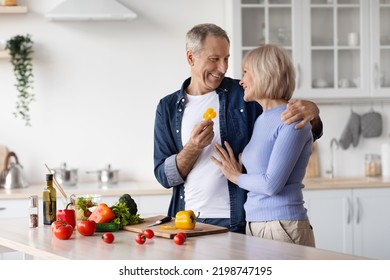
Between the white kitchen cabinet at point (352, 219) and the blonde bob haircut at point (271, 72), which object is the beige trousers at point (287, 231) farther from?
Result: the white kitchen cabinet at point (352, 219)

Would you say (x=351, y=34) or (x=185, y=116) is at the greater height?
(x=351, y=34)

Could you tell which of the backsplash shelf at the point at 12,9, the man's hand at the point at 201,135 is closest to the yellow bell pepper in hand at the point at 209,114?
the man's hand at the point at 201,135

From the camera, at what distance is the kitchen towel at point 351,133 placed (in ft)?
18.2

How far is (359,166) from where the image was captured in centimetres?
567

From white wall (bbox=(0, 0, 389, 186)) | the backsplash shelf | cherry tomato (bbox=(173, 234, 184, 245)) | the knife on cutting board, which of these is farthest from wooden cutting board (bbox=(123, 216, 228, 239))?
the backsplash shelf

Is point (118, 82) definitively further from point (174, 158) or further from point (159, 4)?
point (174, 158)

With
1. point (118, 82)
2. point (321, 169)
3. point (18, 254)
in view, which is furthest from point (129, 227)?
point (321, 169)

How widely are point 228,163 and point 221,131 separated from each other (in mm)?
203

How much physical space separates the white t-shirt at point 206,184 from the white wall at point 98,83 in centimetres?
216

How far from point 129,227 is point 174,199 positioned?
380 millimetres
